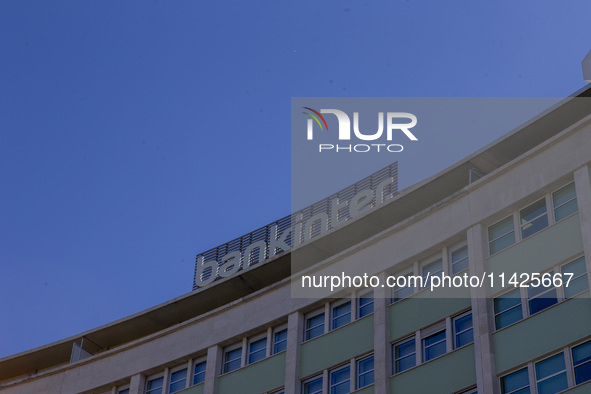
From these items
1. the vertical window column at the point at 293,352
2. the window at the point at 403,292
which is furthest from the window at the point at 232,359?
the window at the point at 403,292

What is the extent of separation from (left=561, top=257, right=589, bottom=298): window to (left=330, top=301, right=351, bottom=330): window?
9437 millimetres

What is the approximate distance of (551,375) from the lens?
3306 centimetres

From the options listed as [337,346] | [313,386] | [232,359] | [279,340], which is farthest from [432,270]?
[232,359]

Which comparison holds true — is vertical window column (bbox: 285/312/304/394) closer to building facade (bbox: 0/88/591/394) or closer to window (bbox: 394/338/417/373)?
building facade (bbox: 0/88/591/394)

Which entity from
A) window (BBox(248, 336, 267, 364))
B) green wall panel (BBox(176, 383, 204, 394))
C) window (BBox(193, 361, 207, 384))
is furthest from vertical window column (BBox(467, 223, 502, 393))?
window (BBox(193, 361, 207, 384))

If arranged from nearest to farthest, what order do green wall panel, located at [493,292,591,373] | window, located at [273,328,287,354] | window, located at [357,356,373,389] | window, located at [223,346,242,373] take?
green wall panel, located at [493,292,591,373] → window, located at [357,356,373,389] → window, located at [273,328,287,354] → window, located at [223,346,242,373]

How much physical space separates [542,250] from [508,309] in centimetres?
223

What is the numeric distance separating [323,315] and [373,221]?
190 inches

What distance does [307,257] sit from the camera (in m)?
46.0

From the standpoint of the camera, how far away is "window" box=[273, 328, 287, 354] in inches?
1687

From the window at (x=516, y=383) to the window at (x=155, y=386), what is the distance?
1681 cm

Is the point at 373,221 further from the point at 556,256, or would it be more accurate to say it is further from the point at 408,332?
the point at 556,256

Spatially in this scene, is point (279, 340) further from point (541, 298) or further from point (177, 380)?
point (541, 298)

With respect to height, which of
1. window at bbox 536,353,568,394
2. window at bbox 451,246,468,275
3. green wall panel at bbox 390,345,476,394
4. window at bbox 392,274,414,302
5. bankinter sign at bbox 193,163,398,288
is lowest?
window at bbox 536,353,568,394
